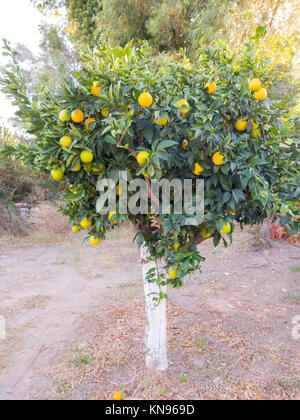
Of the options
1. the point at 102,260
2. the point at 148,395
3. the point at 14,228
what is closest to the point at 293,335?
the point at 148,395

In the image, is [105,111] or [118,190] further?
[118,190]

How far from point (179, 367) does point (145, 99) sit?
2180 millimetres

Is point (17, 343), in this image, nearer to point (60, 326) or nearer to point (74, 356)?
point (60, 326)

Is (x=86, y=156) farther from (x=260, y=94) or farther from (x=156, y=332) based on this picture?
(x=156, y=332)

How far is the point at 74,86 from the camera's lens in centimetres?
145

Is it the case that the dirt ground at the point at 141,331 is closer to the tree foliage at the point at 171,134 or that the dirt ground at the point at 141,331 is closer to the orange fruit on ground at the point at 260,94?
the tree foliage at the point at 171,134

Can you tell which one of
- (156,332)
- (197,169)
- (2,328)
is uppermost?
(197,169)

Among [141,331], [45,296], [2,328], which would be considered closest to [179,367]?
[141,331]

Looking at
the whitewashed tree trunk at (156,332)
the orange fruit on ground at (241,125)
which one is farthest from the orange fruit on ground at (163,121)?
the whitewashed tree trunk at (156,332)

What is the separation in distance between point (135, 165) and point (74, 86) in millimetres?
498

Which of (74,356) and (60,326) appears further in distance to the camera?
(60,326)

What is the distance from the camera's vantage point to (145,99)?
4.33 ft

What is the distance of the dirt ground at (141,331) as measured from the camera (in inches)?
90.1

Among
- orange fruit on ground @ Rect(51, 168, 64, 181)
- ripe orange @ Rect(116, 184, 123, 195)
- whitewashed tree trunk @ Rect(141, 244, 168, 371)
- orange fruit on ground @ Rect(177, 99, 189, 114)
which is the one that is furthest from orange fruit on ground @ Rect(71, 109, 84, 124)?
whitewashed tree trunk @ Rect(141, 244, 168, 371)
